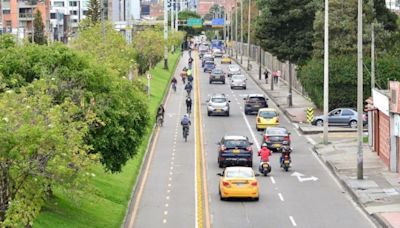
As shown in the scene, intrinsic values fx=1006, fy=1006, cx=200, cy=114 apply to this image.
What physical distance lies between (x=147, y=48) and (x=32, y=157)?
7845cm

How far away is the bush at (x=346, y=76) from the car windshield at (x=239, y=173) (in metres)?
32.7

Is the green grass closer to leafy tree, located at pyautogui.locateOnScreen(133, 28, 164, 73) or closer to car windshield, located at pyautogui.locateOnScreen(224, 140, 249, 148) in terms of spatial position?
car windshield, located at pyautogui.locateOnScreen(224, 140, 249, 148)

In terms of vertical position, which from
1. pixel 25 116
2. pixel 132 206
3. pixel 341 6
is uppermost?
pixel 341 6

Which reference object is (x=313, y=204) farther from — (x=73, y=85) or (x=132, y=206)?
(x=73, y=85)

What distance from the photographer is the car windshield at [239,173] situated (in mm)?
36375

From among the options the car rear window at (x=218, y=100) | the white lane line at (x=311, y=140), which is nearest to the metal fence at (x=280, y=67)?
the car rear window at (x=218, y=100)

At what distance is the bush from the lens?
68.7 m

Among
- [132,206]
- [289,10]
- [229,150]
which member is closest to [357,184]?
[229,150]

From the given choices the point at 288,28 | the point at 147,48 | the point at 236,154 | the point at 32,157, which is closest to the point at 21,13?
the point at 147,48

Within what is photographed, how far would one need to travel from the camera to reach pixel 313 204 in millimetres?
36219

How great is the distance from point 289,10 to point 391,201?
43.7m

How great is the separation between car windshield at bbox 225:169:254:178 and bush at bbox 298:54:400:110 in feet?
107

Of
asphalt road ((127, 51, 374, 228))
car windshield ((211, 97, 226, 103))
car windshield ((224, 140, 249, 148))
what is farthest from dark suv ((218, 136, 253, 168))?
car windshield ((211, 97, 226, 103))

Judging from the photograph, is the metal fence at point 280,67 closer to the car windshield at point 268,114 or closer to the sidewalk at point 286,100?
the sidewalk at point 286,100
